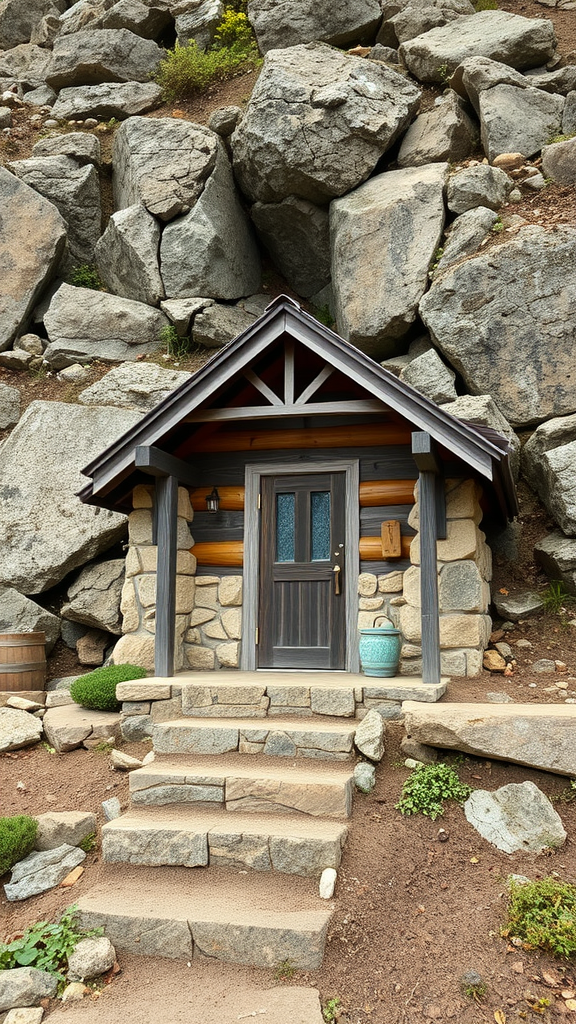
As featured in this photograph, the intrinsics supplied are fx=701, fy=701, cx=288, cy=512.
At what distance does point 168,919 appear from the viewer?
4.20 m

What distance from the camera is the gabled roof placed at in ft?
21.3

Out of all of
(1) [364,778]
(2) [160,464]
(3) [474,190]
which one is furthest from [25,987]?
(3) [474,190]

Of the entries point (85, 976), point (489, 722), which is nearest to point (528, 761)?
point (489, 722)

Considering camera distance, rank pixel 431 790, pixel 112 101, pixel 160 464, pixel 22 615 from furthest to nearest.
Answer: pixel 112 101 → pixel 22 615 → pixel 160 464 → pixel 431 790

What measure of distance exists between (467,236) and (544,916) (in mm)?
10342

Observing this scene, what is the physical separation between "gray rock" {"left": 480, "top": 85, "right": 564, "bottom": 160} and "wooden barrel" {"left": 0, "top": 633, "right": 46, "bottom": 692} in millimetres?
11621

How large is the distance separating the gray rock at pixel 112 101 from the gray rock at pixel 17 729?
1579 centimetres

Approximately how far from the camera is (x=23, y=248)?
47.1ft

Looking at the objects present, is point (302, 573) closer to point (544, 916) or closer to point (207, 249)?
point (544, 916)

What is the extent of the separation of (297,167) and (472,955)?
41.8 feet

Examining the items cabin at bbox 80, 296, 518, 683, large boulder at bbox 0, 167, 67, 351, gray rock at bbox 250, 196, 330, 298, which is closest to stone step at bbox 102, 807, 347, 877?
cabin at bbox 80, 296, 518, 683

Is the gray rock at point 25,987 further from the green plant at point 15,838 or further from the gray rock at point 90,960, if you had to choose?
the green plant at point 15,838

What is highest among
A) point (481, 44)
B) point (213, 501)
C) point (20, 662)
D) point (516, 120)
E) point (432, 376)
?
point (481, 44)

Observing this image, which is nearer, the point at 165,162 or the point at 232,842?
the point at 232,842
